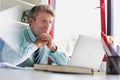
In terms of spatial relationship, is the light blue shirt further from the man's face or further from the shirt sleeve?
the man's face

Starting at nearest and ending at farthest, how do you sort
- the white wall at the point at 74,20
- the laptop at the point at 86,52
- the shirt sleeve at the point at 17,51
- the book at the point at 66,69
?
the book at the point at 66,69
the laptop at the point at 86,52
the shirt sleeve at the point at 17,51
the white wall at the point at 74,20

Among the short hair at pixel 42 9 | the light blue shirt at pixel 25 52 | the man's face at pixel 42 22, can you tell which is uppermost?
the short hair at pixel 42 9

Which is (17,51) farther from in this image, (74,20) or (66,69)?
(74,20)

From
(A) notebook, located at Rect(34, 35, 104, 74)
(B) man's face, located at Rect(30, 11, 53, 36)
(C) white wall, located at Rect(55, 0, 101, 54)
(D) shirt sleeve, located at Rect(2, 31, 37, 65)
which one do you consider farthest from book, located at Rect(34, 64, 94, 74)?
(C) white wall, located at Rect(55, 0, 101, 54)

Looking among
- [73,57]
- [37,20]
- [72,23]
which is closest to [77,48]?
[73,57]

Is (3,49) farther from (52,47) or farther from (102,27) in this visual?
(102,27)

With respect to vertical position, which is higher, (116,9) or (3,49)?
(116,9)

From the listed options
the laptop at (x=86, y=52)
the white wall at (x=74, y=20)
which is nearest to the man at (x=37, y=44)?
the laptop at (x=86, y=52)

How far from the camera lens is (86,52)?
1231 mm

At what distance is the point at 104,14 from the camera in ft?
10.1

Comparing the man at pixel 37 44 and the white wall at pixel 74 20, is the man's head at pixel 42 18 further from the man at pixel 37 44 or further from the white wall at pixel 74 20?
the white wall at pixel 74 20

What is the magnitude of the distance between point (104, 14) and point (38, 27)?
1.37 m

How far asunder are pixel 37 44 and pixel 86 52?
0.55 m

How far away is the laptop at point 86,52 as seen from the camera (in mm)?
1233
